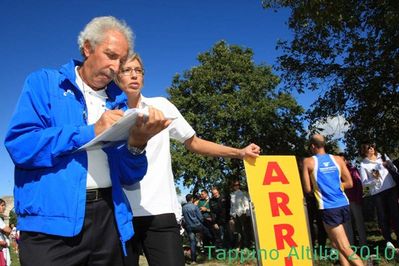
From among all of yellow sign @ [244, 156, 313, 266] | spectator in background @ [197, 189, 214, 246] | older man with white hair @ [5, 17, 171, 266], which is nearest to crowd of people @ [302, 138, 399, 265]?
yellow sign @ [244, 156, 313, 266]

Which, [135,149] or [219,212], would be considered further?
[219,212]

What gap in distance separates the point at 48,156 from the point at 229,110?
70.3ft

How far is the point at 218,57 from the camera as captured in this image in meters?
25.1

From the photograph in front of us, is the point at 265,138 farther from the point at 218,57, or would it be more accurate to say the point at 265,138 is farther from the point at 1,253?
the point at 1,253

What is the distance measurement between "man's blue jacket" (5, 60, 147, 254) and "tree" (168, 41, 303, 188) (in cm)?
1944

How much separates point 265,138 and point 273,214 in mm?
17663

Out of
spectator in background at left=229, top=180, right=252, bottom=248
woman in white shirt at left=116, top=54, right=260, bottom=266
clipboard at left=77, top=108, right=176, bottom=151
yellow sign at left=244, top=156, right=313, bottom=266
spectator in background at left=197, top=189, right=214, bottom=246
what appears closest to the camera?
clipboard at left=77, top=108, right=176, bottom=151

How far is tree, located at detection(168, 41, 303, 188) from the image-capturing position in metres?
21.7

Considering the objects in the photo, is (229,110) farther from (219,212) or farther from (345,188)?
(345,188)

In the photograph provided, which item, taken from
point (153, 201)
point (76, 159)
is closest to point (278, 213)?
point (153, 201)

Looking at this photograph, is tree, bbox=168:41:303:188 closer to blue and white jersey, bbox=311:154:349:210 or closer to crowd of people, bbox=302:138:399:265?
crowd of people, bbox=302:138:399:265

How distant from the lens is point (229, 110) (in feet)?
75.4

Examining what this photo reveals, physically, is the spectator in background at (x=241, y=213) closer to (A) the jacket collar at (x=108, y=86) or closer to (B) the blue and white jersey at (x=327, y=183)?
(B) the blue and white jersey at (x=327, y=183)

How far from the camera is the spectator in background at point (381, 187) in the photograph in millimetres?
7043
